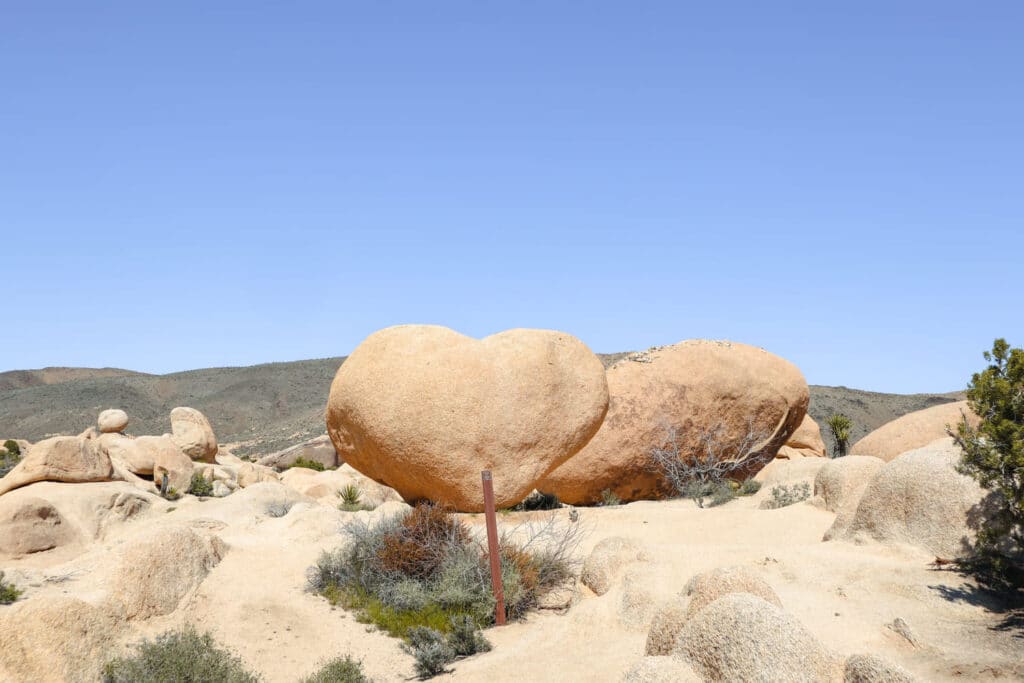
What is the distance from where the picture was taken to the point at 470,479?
42.2ft

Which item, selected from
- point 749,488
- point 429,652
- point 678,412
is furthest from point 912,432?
point 429,652

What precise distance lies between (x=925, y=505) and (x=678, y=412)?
9097 mm

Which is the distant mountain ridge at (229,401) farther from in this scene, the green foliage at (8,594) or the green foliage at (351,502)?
the green foliage at (8,594)

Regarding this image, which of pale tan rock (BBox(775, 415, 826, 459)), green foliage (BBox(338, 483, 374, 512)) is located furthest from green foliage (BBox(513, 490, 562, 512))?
pale tan rock (BBox(775, 415, 826, 459))

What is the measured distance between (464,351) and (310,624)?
4.60 meters

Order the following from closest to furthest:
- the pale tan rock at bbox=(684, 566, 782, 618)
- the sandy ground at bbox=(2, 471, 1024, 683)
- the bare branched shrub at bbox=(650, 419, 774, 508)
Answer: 1. the pale tan rock at bbox=(684, 566, 782, 618)
2. the sandy ground at bbox=(2, 471, 1024, 683)
3. the bare branched shrub at bbox=(650, 419, 774, 508)

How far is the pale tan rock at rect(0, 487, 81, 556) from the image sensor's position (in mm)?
13547

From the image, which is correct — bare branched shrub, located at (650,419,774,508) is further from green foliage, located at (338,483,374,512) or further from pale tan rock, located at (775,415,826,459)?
green foliage, located at (338,483,374,512)

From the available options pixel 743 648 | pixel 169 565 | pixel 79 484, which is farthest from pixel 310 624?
pixel 79 484

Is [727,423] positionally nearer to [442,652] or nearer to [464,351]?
[464,351]

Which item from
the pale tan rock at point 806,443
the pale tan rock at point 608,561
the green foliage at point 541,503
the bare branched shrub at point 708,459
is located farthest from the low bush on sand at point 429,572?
the pale tan rock at point 806,443

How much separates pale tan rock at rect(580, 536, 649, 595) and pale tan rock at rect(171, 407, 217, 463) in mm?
19589

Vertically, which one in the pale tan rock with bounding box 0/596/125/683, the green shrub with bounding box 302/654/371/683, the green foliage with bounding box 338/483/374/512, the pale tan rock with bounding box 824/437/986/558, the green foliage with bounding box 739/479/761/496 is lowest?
the green shrub with bounding box 302/654/371/683

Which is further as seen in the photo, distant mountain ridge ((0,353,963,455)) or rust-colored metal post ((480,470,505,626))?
distant mountain ridge ((0,353,963,455))
